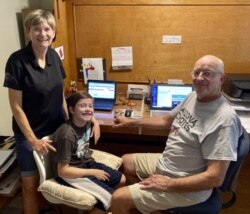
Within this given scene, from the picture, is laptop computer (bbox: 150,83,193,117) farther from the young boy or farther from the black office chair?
the black office chair

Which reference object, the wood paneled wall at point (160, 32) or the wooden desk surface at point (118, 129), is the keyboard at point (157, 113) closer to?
the wooden desk surface at point (118, 129)

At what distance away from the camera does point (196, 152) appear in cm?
150

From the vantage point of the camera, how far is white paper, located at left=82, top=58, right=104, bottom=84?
95.7 inches

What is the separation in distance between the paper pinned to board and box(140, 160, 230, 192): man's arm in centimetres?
114

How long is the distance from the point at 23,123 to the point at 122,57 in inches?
41.6

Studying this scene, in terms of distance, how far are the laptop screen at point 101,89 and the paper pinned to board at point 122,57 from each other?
20cm

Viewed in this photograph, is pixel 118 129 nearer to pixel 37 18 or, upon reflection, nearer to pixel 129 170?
pixel 129 170

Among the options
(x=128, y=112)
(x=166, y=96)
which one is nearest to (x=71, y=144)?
(x=128, y=112)

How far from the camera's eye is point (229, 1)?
2.20 metres

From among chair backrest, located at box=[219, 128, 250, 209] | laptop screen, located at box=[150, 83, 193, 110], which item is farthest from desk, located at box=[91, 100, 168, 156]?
chair backrest, located at box=[219, 128, 250, 209]

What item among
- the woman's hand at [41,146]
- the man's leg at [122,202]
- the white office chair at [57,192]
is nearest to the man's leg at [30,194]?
the white office chair at [57,192]

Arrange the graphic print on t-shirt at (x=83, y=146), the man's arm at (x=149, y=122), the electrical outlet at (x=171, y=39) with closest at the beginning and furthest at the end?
the graphic print on t-shirt at (x=83, y=146) → the man's arm at (x=149, y=122) → the electrical outlet at (x=171, y=39)

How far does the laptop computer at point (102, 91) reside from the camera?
7.50 feet

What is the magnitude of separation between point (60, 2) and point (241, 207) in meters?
1.96
